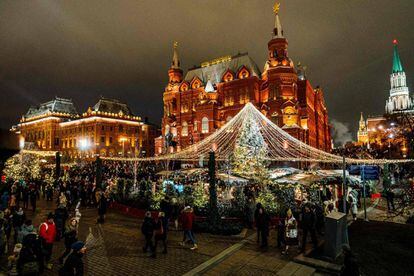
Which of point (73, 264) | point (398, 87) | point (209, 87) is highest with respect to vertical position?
point (398, 87)

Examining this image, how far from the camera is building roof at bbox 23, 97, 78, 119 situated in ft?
290

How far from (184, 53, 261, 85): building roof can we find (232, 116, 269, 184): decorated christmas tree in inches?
1251

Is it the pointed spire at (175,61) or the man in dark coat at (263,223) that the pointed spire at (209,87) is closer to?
the pointed spire at (175,61)

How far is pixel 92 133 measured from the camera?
7462 centimetres

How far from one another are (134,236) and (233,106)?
4054cm

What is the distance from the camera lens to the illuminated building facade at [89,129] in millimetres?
74438

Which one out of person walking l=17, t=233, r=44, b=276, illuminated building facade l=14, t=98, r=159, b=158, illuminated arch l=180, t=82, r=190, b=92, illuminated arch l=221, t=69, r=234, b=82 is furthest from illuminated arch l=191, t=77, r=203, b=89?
person walking l=17, t=233, r=44, b=276

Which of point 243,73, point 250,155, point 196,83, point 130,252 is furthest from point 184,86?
point 130,252

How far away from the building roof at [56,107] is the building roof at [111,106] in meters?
19.0

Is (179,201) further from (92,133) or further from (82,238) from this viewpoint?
(92,133)

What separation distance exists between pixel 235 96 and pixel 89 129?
4462 cm

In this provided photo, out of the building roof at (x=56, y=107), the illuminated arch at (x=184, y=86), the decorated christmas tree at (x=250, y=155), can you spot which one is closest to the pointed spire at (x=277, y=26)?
the illuminated arch at (x=184, y=86)

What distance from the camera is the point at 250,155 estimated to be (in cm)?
1955

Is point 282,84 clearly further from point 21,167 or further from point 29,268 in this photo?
point 29,268
